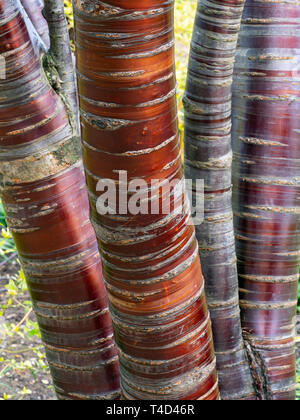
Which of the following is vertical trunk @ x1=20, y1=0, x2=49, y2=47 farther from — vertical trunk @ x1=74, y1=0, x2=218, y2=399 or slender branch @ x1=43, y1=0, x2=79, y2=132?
vertical trunk @ x1=74, y1=0, x2=218, y2=399

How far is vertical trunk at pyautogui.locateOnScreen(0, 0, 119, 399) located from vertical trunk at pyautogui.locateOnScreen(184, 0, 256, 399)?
0.30 metres

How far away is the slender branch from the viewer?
1.30m

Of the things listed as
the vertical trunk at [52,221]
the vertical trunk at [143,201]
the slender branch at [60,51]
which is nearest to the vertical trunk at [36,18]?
the slender branch at [60,51]

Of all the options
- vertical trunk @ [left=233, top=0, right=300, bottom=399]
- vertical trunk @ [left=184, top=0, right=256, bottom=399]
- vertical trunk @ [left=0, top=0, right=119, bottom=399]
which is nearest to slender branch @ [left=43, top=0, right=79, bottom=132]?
vertical trunk @ [left=0, top=0, right=119, bottom=399]

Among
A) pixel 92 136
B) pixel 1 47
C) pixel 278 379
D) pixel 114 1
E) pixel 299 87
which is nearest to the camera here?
pixel 114 1

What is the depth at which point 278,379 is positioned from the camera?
153cm

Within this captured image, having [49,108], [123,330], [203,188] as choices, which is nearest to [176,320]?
[123,330]

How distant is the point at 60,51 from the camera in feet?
4.34

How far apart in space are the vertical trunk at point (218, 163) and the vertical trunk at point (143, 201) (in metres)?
0.21

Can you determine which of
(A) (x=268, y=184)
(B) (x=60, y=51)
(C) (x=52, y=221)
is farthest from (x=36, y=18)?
(A) (x=268, y=184)

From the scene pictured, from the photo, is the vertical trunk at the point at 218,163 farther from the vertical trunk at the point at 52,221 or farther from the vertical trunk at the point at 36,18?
the vertical trunk at the point at 36,18

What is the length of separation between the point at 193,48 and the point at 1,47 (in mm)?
469

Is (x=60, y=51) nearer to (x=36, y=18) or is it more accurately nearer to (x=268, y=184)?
(x=36, y=18)
